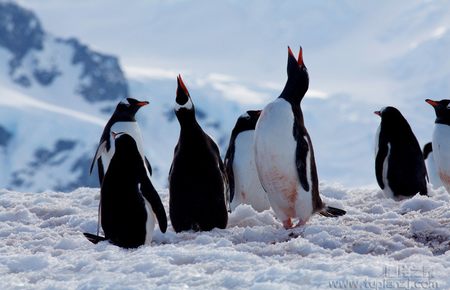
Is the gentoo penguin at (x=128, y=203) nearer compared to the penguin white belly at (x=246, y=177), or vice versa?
the gentoo penguin at (x=128, y=203)

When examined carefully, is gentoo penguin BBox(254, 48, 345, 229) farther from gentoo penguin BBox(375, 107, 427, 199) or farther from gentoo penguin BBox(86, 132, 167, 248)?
gentoo penguin BBox(375, 107, 427, 199)

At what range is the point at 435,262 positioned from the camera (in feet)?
16.4

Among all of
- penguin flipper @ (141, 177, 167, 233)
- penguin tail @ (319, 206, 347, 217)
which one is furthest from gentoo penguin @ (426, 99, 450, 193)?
penguin flipper @ (141, 177, 167, 233)

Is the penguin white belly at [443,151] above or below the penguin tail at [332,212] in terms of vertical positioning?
above

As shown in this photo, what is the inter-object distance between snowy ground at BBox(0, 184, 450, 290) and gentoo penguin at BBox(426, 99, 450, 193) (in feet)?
2.50

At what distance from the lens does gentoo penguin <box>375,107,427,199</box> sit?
29.5 feet

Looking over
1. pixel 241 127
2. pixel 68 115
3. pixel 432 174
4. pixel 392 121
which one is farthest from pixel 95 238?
pixel 68 115

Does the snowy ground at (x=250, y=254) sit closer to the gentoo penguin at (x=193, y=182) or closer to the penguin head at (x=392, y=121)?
the gentoo penguin at (x=193, y=182)

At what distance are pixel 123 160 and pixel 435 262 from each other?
2.41 m

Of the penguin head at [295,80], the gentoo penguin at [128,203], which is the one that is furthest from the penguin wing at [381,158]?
the gentoo penguin at [128,203]

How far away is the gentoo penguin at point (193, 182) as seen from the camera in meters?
6.71

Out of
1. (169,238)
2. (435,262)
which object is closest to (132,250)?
(169,238)

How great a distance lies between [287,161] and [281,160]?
0.05 metres

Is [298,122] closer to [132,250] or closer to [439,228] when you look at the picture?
[439,228]
